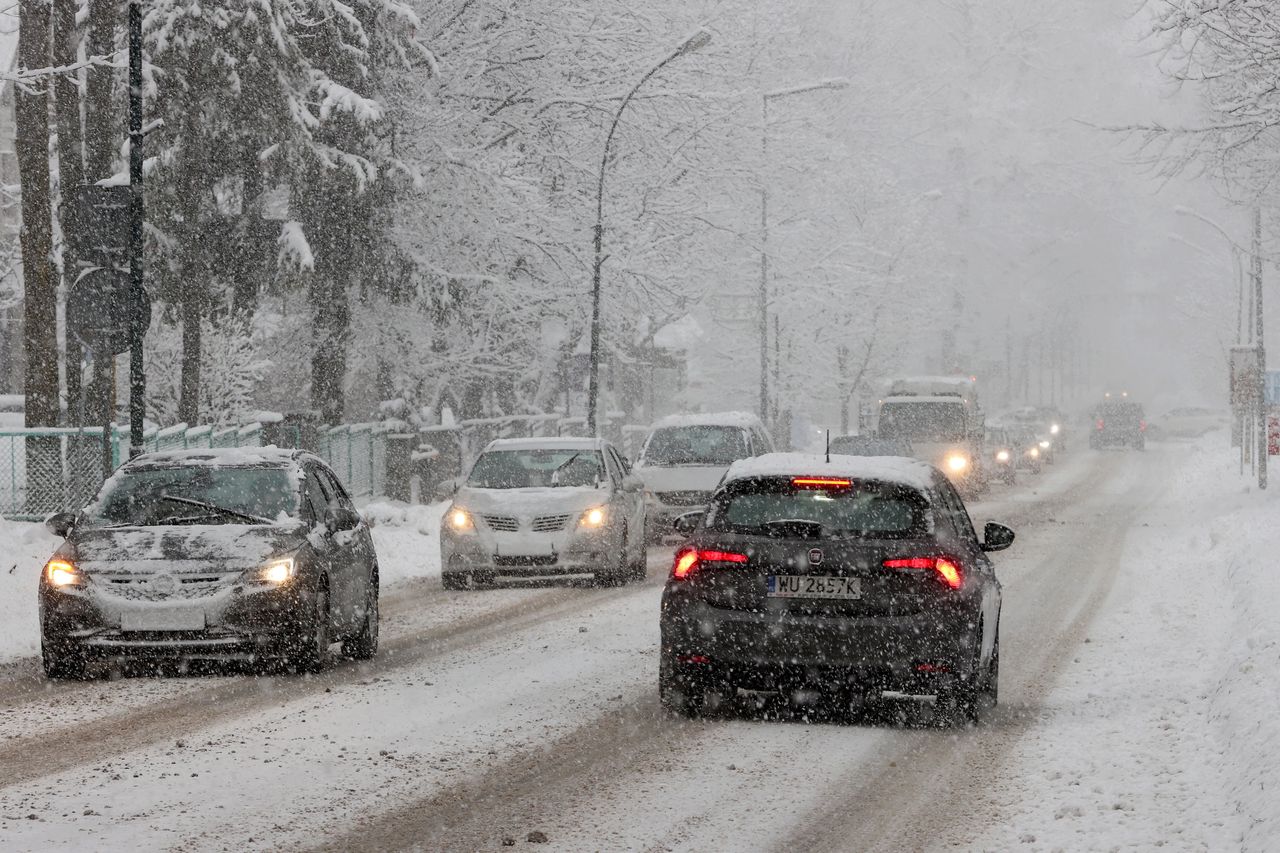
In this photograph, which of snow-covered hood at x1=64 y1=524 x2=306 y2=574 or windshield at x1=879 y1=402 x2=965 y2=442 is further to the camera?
windshield at x1=879 y1=402 x2=965 y2=442

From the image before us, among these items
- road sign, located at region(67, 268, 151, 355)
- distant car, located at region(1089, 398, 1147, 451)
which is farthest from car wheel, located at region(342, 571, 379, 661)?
distant car, located at region(1089, 398, 1147, 451)

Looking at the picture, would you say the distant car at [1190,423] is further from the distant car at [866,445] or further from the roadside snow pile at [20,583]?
the roadside snow pile at [20,583]

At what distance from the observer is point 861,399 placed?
228ft

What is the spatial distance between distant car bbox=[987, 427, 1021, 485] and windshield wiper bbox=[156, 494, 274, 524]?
38.2 meters

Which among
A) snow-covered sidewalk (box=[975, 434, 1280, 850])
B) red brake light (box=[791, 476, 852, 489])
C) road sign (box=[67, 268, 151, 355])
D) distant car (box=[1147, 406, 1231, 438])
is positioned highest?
road sign (box=[67, 268, 151, 355])

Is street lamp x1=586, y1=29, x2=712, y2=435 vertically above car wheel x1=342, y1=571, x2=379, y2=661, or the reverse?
street lamp x1=586, y1=29, x2=712, y2=435

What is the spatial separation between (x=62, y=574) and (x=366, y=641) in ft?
7.42

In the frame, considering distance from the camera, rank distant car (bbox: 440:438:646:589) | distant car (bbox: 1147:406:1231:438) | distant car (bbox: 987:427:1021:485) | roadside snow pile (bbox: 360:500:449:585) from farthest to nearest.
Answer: distant car (bbox: 1147:406:1231:438), distant car (bbox: 987:427:1021:485), roadside snow pile (bbox: 360:500:449:585), distant car (bbox: 440:438:646:589)

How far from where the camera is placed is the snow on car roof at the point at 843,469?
34.7 ft

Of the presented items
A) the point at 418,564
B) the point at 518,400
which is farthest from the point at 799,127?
the point at 418,564

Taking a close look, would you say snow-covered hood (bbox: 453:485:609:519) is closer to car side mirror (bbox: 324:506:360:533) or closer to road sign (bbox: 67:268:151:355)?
road sign (bbox: 67:268:151:355)

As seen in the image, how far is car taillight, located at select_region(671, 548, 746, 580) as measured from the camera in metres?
10.3

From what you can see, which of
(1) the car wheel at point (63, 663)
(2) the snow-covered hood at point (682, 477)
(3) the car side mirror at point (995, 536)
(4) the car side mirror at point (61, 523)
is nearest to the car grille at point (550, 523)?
(2) the snow-covered hood at point (682, 477)

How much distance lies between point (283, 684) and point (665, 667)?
9.14ft
